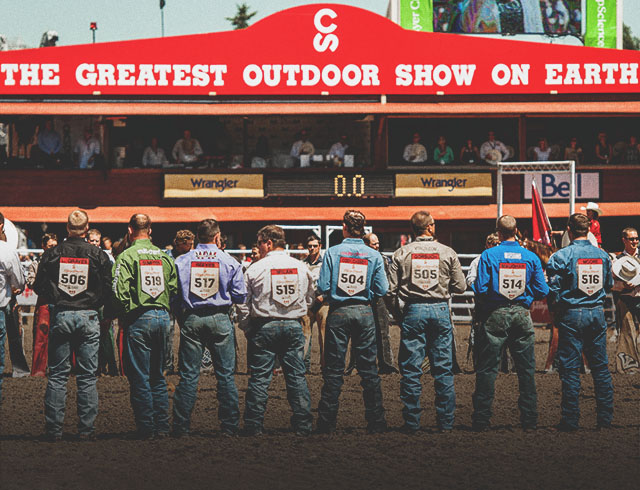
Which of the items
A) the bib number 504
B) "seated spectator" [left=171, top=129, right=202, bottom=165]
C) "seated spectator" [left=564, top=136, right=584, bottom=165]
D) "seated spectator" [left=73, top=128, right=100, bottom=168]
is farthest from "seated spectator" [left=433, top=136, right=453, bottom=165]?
the bib number 504

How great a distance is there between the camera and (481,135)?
25.1m

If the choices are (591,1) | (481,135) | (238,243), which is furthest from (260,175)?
(591,1)

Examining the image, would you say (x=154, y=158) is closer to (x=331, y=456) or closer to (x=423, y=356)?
(x=423, y=356)

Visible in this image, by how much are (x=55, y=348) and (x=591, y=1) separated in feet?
107

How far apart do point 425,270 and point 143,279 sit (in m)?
2.42

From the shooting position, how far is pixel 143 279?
7957 millimetres

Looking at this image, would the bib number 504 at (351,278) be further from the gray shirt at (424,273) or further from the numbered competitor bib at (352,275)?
the gray shirt at (424,273)

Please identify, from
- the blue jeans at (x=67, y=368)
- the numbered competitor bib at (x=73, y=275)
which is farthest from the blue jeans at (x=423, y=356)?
the numbered competitor bib at (x=73, y=275)

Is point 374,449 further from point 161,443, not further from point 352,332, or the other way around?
point 161,443

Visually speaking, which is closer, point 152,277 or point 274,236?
point 152,277

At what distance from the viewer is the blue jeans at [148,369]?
7.87 meters

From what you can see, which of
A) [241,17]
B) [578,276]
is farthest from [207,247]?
[241,17]

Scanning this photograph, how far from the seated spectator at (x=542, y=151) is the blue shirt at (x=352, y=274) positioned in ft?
50.8

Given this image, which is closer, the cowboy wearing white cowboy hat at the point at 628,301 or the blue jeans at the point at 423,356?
the blue jeans at the point at 423,356
